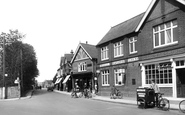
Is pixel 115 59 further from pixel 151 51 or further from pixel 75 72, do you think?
pixel 75 72

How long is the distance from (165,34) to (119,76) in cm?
748

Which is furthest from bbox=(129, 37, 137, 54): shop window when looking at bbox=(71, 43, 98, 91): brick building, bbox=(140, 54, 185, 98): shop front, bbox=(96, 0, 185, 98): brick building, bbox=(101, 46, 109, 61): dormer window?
bbox=(71, 43, 98, 91): brick building

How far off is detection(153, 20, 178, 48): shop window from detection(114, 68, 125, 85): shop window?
17.4 feet

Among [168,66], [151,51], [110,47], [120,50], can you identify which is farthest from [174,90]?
[110,47]

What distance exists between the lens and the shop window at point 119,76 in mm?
21847

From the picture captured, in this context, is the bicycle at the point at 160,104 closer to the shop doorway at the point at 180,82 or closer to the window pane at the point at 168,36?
the shop doorway at the point at 180,82

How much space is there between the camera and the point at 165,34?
1705cm

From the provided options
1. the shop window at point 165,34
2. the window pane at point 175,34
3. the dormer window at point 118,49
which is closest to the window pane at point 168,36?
the shop window at point 165,34

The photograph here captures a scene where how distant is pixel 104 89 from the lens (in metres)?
25.5

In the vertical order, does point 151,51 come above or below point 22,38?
below

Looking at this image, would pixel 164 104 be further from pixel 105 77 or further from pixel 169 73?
pixel 105 77

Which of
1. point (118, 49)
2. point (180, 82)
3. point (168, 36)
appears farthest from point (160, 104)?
point (118, 49)

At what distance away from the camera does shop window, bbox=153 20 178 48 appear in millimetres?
16312

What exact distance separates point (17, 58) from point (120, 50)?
57.0 feet
